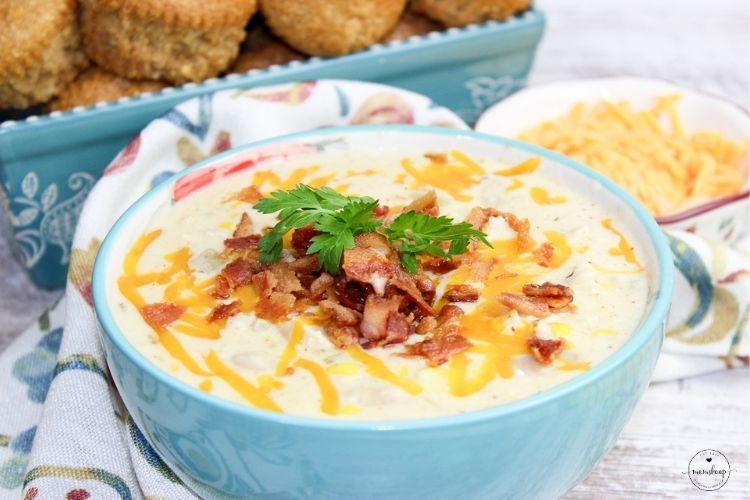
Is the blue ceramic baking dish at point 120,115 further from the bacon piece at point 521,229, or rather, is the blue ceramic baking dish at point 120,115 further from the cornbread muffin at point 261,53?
the bacon piece at point 521,229

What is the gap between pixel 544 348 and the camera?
1.96 meters

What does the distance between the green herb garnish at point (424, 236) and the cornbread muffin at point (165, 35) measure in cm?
132

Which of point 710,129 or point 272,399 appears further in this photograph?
point 710,129

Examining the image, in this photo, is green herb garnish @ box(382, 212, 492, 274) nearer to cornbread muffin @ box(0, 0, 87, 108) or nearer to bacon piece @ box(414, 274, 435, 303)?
bacon piece @ box(414, 274, 435, 303)

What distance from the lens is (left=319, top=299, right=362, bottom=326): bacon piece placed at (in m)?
2.03

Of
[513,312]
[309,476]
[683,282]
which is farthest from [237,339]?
[683,282]

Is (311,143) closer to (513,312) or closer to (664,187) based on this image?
(513,312)

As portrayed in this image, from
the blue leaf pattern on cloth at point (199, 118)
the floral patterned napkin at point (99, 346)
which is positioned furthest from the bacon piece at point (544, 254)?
the blue leaf pattern on cloth at point (199, 118)

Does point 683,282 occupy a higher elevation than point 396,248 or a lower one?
lower

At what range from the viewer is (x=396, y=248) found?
220 centimetres

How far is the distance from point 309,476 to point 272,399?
0.16 metres

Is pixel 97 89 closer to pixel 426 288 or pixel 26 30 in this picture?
pixel 26 30

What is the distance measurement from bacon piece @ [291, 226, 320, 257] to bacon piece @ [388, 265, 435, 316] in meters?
0.26

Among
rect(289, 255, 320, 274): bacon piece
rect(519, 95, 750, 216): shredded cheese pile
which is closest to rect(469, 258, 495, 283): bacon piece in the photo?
rect(289, 255, 320, 274): bacon piece
